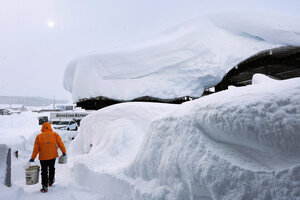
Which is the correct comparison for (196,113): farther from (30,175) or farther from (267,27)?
(267,27)

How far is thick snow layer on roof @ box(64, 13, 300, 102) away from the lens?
11.4 meters

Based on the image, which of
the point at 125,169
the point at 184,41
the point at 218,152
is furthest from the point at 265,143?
the point at 184,41

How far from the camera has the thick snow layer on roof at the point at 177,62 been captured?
1138cm

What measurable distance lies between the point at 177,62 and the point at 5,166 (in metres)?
9.94

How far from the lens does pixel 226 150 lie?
62.1 inches

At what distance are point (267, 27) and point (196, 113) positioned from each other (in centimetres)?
1248

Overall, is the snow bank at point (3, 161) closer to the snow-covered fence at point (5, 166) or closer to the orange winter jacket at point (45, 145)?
the snow-covered fence at point (5, 166)

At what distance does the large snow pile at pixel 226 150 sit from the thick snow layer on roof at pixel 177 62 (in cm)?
884

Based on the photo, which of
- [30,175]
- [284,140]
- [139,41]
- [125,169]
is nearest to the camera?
[284,140]

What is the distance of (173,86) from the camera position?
11.3 m

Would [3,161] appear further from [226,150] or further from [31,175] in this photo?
[226,150]

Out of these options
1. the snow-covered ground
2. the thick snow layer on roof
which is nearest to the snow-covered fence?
the snow-covered ground

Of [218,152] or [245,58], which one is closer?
[218,152]

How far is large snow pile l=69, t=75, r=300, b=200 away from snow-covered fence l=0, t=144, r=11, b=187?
6.29 ft
